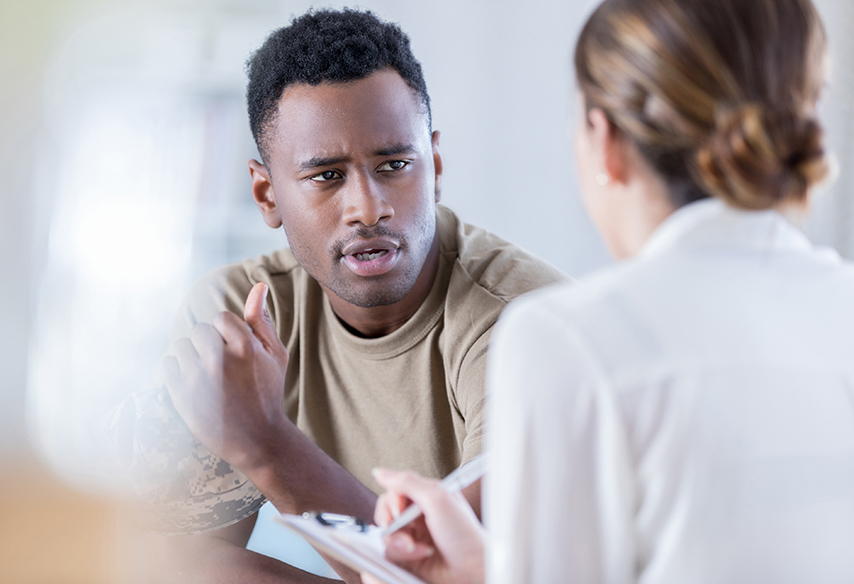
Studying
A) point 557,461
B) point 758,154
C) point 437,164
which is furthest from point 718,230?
point 437,164

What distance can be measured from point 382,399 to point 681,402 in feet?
2.54

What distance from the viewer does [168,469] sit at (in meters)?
1.01

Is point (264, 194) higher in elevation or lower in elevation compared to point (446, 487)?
higher

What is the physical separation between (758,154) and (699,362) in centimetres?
15

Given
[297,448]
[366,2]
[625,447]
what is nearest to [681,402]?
[625,447]

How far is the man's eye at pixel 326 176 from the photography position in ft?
3.68

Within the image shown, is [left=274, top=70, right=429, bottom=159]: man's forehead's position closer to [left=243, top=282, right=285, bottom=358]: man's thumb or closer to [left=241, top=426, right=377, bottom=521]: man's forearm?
[left=243, top=282, right=285, bottom=358]: man's thumb

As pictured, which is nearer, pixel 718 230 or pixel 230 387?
pixel 718 230

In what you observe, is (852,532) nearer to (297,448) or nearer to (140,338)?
(297,448)

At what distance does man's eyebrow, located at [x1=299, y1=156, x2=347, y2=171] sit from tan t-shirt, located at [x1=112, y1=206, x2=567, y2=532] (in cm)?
24

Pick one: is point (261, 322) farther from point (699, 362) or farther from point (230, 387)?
point (699, 362)

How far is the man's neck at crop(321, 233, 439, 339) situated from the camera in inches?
47.6

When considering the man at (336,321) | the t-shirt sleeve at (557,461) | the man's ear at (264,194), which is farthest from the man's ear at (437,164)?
the t-shirt sleeve at (557,461)

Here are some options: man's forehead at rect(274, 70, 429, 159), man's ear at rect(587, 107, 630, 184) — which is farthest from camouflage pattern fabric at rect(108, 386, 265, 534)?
man's ear at rect(587, 107, 630, 184)
